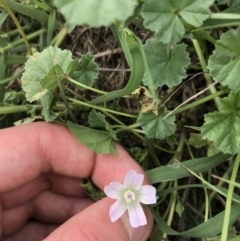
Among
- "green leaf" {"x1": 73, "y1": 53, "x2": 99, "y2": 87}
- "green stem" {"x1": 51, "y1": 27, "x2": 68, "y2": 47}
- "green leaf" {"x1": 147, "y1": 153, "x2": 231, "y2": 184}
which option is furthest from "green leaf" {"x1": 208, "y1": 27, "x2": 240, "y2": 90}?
"green stem" {"x1": 51, "y1": 27, "x2": 68, "y2": 47}

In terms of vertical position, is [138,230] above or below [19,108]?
below

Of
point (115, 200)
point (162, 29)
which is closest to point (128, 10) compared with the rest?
point (162, 29)

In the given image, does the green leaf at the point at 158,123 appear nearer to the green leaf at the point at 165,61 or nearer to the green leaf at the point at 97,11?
the green leaf at the point at 165,61

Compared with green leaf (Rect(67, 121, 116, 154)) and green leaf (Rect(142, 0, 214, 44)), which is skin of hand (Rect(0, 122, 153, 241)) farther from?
green leaf (Rect(142, 0, 214, 44))

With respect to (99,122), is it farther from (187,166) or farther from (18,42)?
(18,42)

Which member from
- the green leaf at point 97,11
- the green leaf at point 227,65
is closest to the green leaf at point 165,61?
the green leaf at point 227,65

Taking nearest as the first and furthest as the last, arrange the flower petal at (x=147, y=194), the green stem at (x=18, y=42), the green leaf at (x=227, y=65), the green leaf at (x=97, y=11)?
1. the green leaf at (x=97, y=11)
2. the green leaf at (x=227, y=65)
3. the flower petal at (x=147, y=194)
4. the green stem at (x=18, y=42)

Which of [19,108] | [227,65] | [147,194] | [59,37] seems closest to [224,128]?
[227,65]
